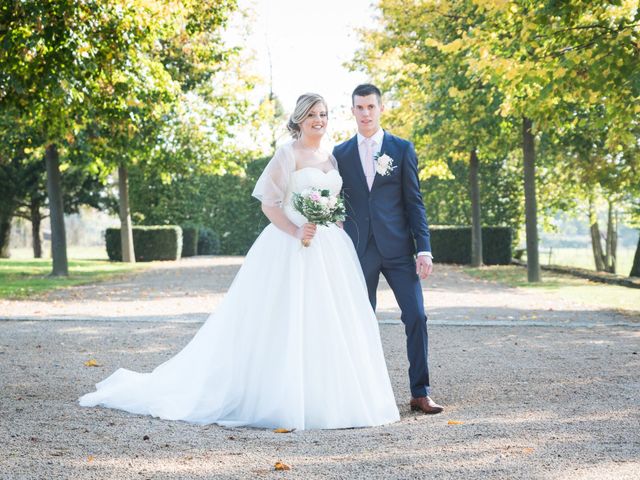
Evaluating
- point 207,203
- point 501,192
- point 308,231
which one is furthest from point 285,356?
point 207,203

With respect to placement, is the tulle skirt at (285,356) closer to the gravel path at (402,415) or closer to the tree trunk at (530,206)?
the gravel path at (402,415)

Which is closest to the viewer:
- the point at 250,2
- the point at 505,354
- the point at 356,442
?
the point at 356,442

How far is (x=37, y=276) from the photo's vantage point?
21.6 metres

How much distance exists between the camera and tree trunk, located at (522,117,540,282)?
19.1m

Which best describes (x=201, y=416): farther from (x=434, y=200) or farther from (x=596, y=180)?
(x=434, y=200)

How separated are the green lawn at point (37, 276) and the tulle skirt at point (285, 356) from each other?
35.4ft

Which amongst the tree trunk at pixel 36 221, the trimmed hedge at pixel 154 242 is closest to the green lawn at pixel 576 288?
the trimmed hedge at pixel 154 242

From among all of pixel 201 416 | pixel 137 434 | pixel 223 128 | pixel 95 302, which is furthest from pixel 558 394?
pixel 223 128

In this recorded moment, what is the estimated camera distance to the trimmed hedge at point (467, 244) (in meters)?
29.1

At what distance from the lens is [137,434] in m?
4.70

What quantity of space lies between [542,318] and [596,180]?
31.4 feet

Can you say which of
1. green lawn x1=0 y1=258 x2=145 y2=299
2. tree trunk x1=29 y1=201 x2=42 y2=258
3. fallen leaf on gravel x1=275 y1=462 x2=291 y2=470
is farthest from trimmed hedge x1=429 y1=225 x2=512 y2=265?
fallen leaf on gravel x1=275 y1=462 x2=291 y2=470

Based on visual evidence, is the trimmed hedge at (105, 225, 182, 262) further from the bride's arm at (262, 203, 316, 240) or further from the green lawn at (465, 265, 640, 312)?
the bride's arm at (262, 203, 316, 240)

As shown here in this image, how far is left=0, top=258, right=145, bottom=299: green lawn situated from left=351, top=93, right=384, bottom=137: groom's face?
1156 cm
